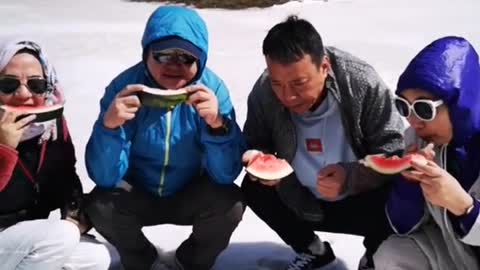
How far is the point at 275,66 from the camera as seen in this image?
281 cm

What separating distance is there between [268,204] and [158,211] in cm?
58

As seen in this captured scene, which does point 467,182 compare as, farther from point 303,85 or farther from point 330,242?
point 330,242

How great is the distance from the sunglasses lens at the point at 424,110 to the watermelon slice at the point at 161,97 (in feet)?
3.27

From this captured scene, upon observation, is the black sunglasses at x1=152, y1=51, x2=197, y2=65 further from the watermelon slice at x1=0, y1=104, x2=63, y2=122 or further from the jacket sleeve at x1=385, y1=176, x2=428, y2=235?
the jacket sleeve at x1=385, y1=176, x2=428, y2=235

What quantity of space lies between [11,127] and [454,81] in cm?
185

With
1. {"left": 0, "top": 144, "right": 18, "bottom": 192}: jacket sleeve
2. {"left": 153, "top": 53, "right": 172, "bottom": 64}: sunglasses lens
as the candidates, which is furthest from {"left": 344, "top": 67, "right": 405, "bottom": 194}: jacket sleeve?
{"left": 0, "top": 144, "right": 18, "bottom": 192}: jacket sleeve

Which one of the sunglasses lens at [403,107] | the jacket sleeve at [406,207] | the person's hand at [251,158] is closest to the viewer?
the sunglasses lens at [403,107]

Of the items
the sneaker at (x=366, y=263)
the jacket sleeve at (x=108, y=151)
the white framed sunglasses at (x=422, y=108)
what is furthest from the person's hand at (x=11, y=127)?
the sneaker at (x=366, y=263)

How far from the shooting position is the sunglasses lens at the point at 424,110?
247 cm

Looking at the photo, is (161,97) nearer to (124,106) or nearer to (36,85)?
(124,106)

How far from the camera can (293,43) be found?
2.80 meters

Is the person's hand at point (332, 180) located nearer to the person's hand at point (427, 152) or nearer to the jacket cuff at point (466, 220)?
the person's hand at point (427, 152)

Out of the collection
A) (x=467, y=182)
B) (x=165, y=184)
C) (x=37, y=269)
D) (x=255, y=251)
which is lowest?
(x=255, y=251)

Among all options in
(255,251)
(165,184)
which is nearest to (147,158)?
(165,184)
